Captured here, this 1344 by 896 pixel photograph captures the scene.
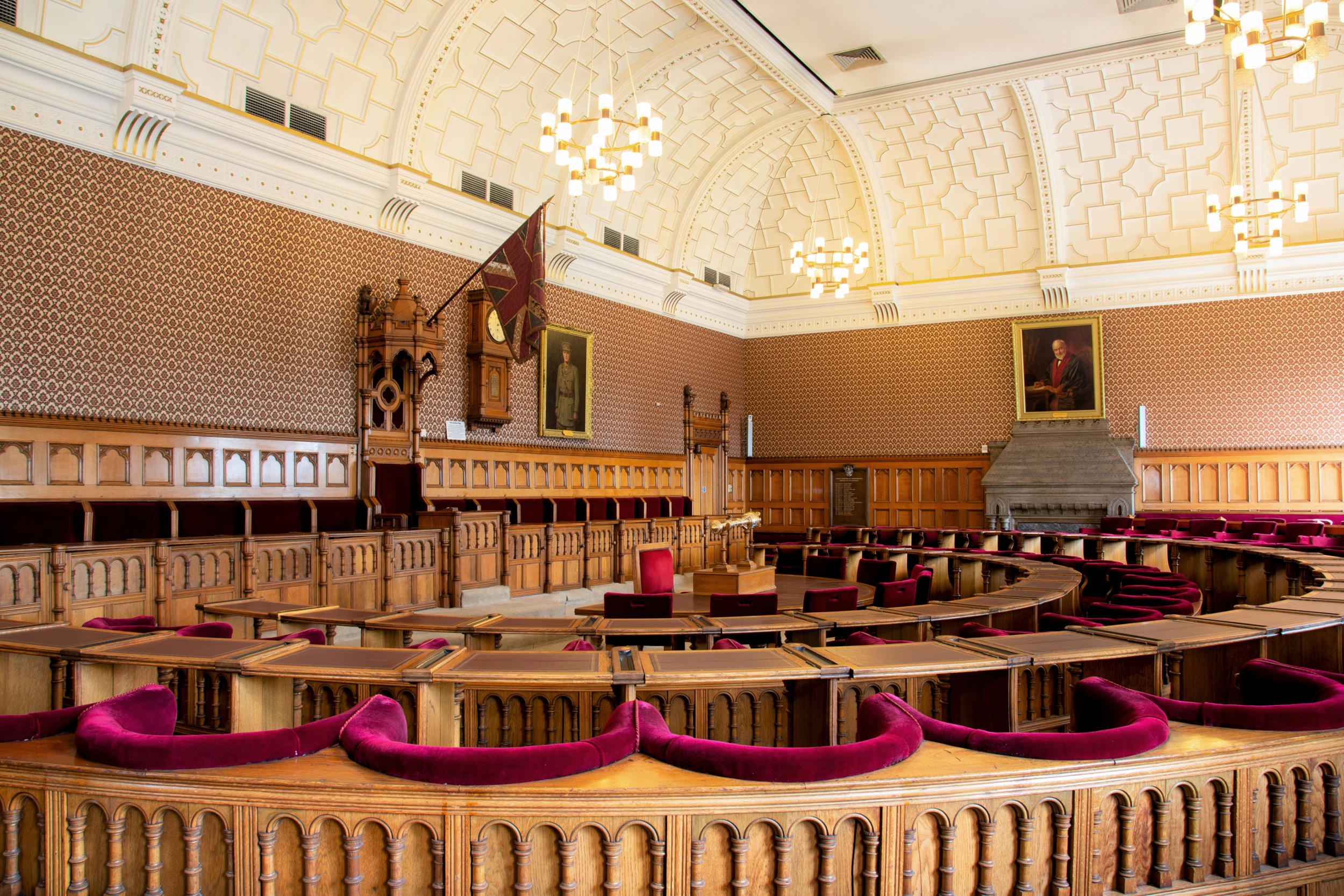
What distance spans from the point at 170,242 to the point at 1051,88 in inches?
563

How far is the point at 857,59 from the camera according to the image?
1394 cm

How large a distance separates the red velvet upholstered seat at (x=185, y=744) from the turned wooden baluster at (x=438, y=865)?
0.51 meters

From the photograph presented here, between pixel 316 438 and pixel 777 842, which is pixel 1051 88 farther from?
pixel 777 842

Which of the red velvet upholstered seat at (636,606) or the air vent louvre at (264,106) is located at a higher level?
the air vent louvre at (264,106)

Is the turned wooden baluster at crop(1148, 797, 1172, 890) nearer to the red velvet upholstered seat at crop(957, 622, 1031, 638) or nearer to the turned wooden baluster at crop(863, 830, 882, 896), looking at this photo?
the turned wooden baluster at crop(863, 830, 882, 896)

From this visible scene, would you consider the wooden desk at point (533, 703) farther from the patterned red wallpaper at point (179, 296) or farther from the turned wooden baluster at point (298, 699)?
the patterned red wallpaper at point (179, 296)

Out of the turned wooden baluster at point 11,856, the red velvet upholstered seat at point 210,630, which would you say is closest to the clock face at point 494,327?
the red velvet upholstered seat at point 210,630

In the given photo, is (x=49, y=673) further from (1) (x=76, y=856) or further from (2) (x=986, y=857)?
(2) (x=986, y=857)

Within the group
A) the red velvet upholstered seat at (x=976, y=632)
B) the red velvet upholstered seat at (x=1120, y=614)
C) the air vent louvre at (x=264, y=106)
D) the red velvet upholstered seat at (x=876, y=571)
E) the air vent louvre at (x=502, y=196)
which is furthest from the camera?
the air vent louvre at (x=502, y=196)

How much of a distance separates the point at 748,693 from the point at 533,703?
2.95ft

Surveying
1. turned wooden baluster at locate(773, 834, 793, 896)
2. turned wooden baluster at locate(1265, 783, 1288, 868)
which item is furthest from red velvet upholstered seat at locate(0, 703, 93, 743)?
turned wooden baluster at locate(1265, 783, 1288, 868)

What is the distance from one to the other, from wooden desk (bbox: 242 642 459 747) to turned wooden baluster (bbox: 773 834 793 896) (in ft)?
4.48

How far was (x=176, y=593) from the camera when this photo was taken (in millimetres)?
6988

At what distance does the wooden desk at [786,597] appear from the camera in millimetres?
6836
